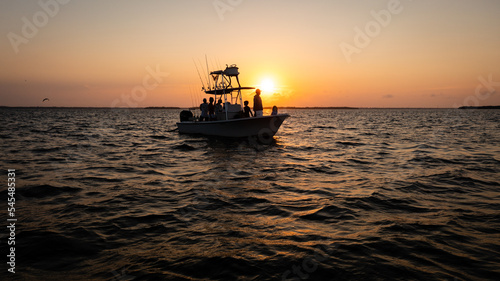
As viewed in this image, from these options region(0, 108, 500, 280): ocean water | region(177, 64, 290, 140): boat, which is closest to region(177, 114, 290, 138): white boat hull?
region(177, 64, 290, 140): boat

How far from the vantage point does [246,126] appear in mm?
18266

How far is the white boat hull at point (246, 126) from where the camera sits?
1792cm

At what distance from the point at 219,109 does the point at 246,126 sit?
340 cm

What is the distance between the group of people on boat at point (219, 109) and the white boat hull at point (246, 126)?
0.58 metres

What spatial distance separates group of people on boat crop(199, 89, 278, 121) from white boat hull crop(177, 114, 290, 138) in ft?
1.90

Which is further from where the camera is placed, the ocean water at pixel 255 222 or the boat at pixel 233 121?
the boat at pixel 233 121

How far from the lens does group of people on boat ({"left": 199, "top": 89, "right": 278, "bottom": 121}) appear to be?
59.2 feet

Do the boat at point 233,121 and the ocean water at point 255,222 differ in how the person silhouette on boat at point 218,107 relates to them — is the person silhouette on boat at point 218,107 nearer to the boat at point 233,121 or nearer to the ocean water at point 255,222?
the boat at point 233,121

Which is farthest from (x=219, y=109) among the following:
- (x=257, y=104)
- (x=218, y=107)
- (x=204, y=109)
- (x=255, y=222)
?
(x=255, y=222)

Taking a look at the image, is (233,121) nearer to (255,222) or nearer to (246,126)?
(246,126)

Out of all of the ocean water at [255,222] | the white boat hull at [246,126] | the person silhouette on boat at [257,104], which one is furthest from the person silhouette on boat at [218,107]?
the ocean water at [255,222]

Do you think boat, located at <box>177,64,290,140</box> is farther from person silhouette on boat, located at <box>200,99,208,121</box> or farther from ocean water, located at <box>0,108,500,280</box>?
ocean water, located at <box>0,108,500,280</box>

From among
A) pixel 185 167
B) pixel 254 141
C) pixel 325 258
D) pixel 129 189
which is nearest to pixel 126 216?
pixel 129 189

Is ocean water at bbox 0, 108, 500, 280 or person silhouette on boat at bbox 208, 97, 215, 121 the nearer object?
ocean water at bbox 0, 108, 500, 280
